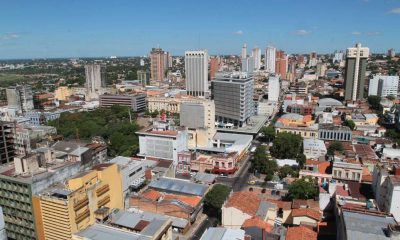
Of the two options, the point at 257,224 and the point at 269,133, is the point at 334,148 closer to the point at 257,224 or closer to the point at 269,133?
the point at 269,133

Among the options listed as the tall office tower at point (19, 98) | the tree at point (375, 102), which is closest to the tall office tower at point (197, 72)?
the tall office tower at point (19, 98)

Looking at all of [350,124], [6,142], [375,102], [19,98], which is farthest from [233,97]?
[19,98]

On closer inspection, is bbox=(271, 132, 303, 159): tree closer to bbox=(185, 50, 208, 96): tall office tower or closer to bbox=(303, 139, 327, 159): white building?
bbox=(303, 139, 327, 159): white building

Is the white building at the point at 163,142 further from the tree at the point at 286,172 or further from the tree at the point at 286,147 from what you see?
the tree at the point at 286,172

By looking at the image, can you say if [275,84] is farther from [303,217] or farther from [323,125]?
[303,217]

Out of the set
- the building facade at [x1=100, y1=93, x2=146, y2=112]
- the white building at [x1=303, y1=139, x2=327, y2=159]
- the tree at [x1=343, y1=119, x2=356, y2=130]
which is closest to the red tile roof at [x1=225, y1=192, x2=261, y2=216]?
the white building at [x1=303, y1=139, x2=327, y2=159]
